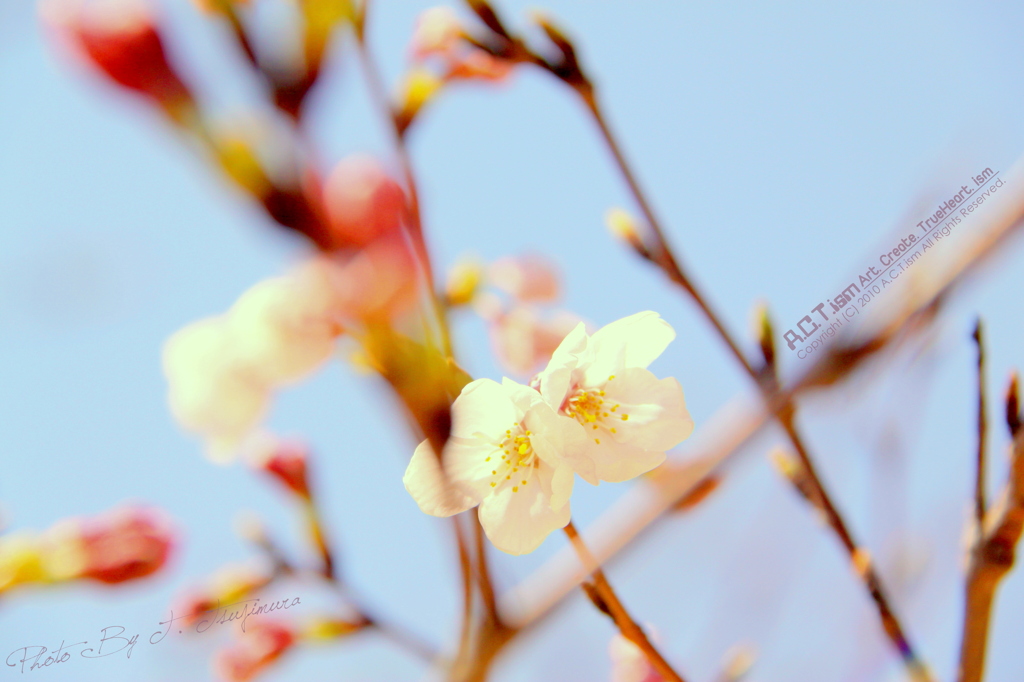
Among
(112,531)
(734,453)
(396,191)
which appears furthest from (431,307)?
(112,531)

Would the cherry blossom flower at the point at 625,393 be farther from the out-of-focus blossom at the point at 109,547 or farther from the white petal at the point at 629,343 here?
the out-of-focus blossom at the point at 109,547

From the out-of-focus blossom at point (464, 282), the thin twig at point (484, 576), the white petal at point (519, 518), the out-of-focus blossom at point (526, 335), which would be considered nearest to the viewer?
the white petal at point (519, 518)

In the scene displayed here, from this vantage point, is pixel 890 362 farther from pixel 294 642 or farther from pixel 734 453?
pixel 294 642

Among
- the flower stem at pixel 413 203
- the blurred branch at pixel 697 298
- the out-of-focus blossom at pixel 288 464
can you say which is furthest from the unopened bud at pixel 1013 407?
the out-of-focus blossom at pixel 288 464

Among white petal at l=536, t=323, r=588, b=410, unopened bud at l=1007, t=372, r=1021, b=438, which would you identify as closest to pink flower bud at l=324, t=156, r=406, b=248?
white petal at l=536, t=323, r=588, b=410

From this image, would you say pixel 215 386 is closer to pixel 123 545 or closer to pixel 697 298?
pixel 123 545

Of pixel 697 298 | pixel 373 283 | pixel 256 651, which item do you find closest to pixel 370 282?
pixel 373 283

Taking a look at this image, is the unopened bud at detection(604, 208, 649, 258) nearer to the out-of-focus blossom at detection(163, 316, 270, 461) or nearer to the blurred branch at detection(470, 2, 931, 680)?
the blurred branch at detection(470, 2, 931, 680)
